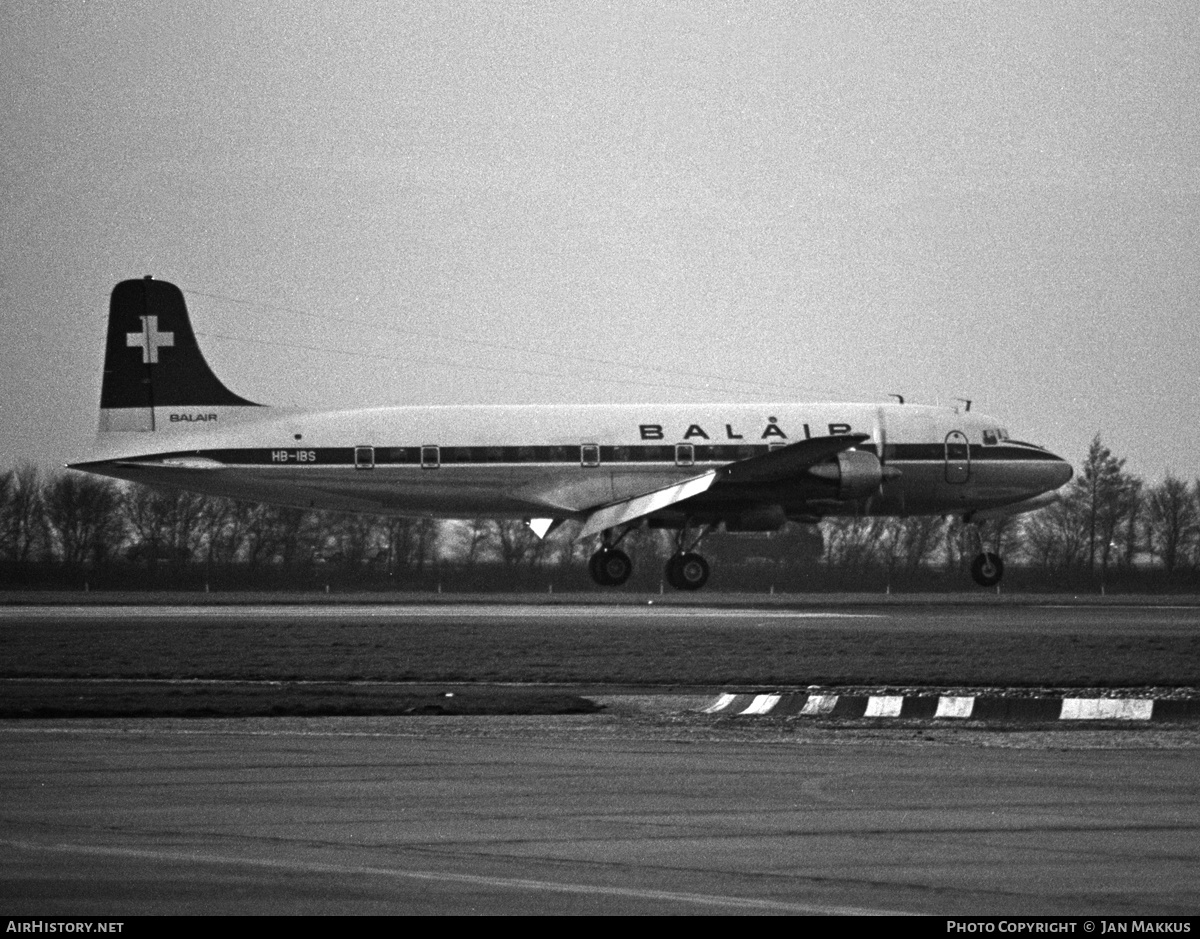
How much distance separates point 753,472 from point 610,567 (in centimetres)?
550

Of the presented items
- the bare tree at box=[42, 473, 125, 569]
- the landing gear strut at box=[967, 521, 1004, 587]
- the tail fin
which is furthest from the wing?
the bare tree at box=[42, 473, 125, 569]

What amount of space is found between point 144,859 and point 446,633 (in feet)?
80.4

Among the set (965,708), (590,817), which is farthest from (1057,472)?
(590,817)

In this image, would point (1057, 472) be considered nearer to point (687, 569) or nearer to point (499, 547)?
point (687, 569)

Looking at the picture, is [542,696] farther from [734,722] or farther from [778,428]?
[778,428]

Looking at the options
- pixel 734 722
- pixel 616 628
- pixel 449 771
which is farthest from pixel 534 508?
pixel 449 771

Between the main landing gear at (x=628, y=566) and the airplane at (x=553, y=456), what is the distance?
54mm

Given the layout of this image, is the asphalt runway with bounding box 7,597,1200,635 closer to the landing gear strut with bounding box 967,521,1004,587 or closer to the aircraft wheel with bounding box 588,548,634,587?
the aircraft wheel with bounding box 588,548,634,587

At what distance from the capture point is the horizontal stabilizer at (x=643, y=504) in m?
49.6

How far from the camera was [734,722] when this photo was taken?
19.6 meters

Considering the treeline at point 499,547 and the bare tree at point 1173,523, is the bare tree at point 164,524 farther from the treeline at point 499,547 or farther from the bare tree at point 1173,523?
the bare tree at point 1173,523

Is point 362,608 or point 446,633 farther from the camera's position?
point 362,608

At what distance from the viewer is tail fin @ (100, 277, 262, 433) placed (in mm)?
51312

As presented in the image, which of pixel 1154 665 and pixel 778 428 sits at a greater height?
pixel 778 428
